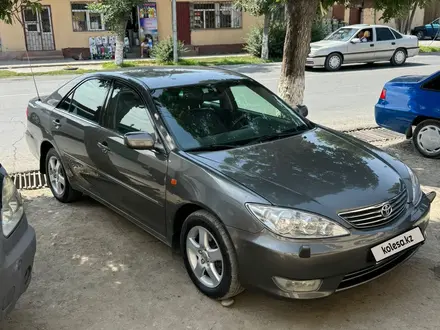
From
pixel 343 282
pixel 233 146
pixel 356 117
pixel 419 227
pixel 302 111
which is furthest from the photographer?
pixel 356 117

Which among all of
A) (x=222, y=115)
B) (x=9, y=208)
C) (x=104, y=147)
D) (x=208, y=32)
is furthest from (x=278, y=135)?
(x=208, y=32)

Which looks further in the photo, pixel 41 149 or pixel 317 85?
pixel 317 85

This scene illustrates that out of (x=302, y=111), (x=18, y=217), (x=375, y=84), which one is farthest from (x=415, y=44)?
(x=18, y=217)

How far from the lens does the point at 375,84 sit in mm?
13883

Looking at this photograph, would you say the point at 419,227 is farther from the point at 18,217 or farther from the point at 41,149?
the point at 41,149

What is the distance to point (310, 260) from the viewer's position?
277 cm

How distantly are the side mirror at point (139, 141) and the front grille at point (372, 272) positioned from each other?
1676mm

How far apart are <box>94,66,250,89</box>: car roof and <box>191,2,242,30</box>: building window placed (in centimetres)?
2123

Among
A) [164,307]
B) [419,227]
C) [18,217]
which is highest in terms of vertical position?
[18,217]

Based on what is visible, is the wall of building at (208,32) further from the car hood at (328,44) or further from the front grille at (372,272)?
the front grille at (372,272)

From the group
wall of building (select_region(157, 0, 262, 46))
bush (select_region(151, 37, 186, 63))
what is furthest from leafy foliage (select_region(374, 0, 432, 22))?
wall of building (select_region(157, 0, 262, 46))

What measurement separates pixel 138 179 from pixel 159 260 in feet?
2.31

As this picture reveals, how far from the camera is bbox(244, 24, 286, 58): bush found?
2205 cm

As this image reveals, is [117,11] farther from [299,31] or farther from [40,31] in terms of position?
[299,31]
